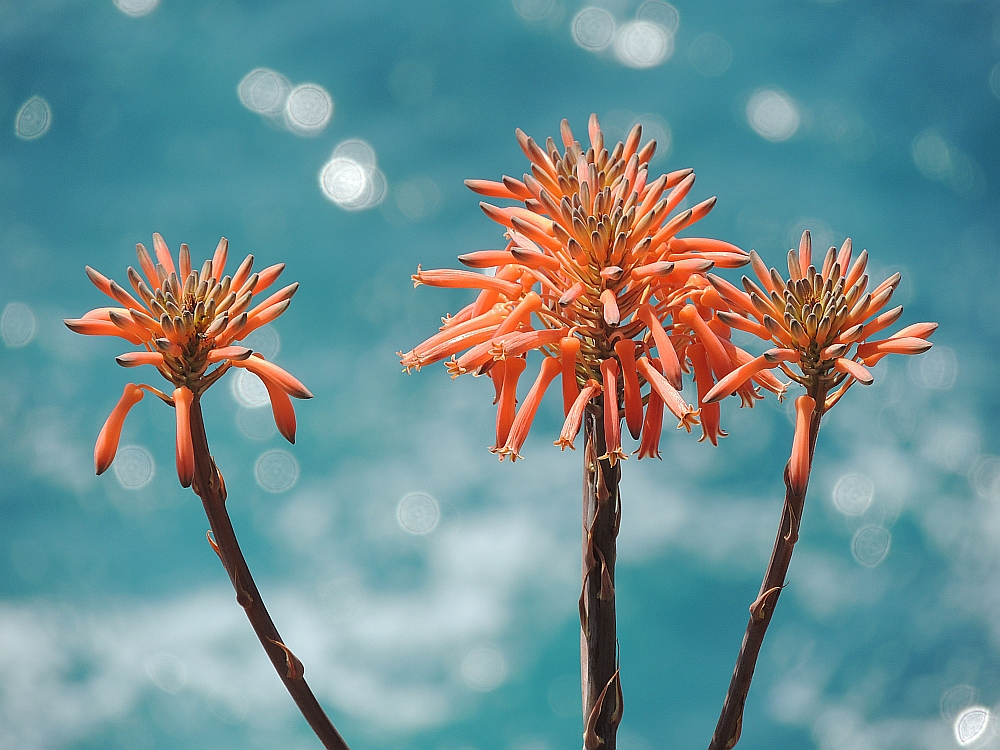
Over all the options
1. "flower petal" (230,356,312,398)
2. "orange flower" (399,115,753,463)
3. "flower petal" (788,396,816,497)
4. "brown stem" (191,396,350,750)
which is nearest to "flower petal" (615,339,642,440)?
"orange flower" (399,115,753,463)

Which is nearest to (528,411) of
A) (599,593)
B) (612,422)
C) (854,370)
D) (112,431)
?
(612,422)

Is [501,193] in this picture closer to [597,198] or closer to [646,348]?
[597,198]

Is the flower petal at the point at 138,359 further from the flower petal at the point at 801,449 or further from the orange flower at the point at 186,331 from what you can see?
the flower petal at the point at 801,449

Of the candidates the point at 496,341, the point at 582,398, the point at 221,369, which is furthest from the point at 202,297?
the point at 582,398

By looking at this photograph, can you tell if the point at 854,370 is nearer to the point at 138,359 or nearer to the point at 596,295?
the point at 596,295

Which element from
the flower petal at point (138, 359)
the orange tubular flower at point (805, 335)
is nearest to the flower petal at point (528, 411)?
the orange tubular flower at point (805, 335)

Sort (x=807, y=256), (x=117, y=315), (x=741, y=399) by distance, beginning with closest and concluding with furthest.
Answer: (x=117, y=315)
(x=807, y=256)
(x=741, y=399)

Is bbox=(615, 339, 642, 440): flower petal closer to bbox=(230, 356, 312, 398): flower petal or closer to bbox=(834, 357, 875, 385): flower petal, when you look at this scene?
bbox=(834, 357, 875, 385): flower petal

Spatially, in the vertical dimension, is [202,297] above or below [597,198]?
below
